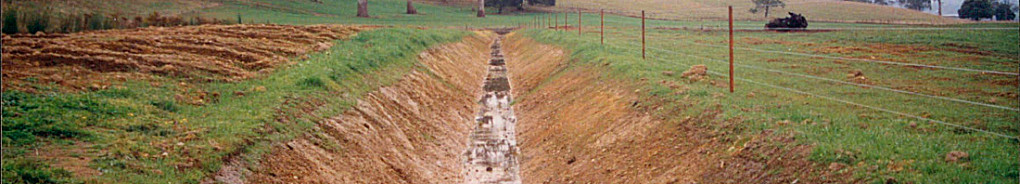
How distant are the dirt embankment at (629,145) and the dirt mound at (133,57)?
595 cm

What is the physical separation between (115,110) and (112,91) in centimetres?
124

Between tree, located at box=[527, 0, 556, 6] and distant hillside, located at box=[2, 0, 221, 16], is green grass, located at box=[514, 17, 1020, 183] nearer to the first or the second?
distant hillside, located at box=[2, 0, 221, 16]

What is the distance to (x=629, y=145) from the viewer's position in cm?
1095

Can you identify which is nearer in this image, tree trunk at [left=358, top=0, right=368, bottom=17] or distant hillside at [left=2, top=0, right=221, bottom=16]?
distant hillside at [left=2, top=0, right=221, bottom=16]

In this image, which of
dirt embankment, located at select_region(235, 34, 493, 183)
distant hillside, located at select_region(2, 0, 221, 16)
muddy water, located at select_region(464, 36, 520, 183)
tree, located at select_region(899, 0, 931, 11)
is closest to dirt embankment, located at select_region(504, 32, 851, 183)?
muddy water, located at select_region(464, 36, 520, 183)

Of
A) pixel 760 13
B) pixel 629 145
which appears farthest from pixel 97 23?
pixel 760 13

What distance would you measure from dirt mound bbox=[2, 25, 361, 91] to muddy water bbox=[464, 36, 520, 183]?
463 cm

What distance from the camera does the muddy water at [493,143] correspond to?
11.9 meters

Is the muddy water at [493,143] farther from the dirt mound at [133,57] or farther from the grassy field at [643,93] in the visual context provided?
the dirt mound at [133,57]

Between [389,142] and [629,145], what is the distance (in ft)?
13.3

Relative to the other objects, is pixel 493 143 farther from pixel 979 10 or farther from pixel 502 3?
pixel 502 3

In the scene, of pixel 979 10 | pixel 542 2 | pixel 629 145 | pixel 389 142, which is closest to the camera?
pixel 629 145

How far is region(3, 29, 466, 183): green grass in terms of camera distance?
22.9 feet

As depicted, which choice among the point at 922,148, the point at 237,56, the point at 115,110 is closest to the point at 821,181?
the point at 922,148
